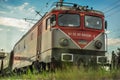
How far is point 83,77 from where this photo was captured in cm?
766

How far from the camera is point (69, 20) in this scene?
49.4ft

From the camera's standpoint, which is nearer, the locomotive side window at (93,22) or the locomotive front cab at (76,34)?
the locomotive front cab at (76,34)

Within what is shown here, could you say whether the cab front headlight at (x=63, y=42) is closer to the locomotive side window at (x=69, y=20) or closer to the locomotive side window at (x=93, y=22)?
the locomotive side window at (x=69, y=20)

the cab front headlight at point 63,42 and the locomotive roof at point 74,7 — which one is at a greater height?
the locomotive roof at point 74,7

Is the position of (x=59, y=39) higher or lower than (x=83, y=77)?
higher

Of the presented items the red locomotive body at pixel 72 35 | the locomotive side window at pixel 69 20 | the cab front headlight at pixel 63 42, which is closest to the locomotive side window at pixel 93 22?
the red locomotive body at pixel 72 35

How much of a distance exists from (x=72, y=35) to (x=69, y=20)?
0.84 m

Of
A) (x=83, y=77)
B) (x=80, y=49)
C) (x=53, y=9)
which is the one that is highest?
(x=53, y=9)

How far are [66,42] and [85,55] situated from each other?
1.25 metres

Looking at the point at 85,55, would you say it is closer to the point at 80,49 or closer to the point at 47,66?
the point at 80,49

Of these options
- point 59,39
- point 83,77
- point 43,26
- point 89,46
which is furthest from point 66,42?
point 83,77

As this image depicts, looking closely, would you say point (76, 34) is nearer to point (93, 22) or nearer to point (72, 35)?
point (72, 35)

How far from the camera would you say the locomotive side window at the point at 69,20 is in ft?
48.8

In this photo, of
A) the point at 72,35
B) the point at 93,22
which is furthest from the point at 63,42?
the point at 93,22
